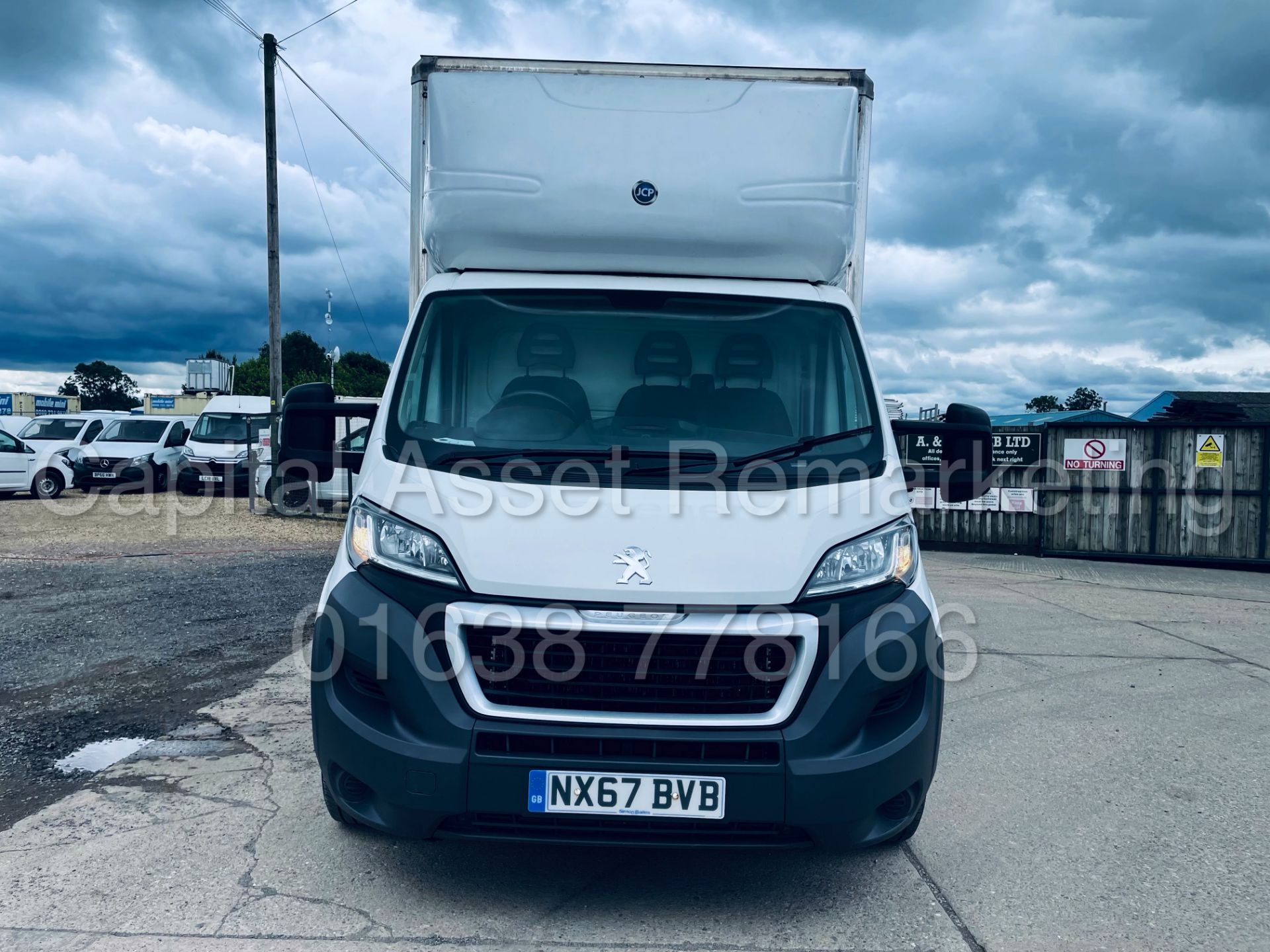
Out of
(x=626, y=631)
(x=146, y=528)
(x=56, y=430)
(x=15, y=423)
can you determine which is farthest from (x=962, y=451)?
(x=15, y=423)

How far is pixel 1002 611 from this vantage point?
9477 millimetres

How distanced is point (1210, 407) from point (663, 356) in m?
14.8

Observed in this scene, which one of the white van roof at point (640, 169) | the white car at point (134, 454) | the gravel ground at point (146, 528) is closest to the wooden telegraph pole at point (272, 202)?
the gravel ground at point (146, 528)

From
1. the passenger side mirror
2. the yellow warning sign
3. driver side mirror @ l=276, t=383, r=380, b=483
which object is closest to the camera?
driver side mirror @ l=276, t=383, r=380, b=483

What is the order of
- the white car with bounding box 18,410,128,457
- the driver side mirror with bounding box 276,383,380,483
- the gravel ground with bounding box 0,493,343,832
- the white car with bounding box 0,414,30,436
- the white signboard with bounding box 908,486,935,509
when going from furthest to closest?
the white car with bounding box 0,414,30,436, the white car with bounding box 18,410,128,457, the white signboard with bounding box 908,486,935,509, the gravel ground with bounding box 0,493,343,832, the driver side mirror with bounding box 276,383,380,483

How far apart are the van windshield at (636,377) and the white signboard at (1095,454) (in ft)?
37.7

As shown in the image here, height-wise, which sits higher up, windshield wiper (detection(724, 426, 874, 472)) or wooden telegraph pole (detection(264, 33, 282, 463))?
wooden telegraph pole (detection(264, 33, 282, 463))

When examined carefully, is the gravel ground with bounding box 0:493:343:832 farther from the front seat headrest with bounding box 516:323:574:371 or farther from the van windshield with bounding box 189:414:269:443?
the van windshield with bounding box 189:414:269:443

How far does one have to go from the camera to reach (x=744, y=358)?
13.3ft

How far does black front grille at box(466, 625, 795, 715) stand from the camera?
9.89 feet

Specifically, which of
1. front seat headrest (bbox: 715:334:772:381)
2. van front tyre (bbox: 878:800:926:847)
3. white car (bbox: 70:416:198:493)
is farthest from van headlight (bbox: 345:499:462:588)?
white car (bbox: 70:416:198:493)

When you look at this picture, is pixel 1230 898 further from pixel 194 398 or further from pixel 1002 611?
pixel 194 398

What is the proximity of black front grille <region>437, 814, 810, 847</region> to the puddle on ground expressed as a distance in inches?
97.1

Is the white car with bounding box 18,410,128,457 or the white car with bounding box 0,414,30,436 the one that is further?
the white car with bounding box 0,414,30,436
